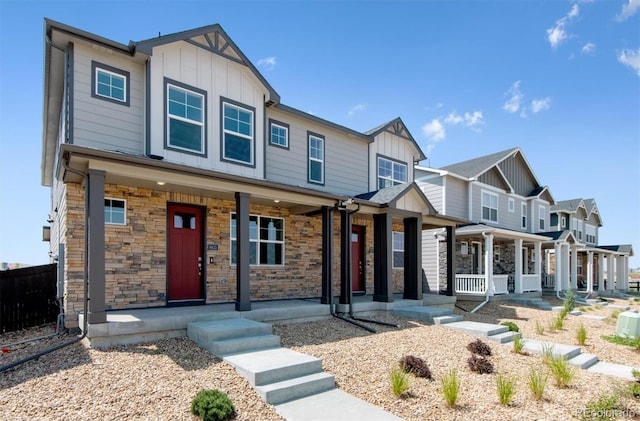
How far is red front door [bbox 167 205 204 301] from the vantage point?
28.3 ft

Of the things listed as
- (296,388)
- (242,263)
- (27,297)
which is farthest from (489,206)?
(27,297)

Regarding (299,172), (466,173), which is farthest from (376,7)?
(466,173)

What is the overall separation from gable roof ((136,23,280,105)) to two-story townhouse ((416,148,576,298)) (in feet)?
33.5

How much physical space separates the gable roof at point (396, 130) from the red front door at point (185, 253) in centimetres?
731

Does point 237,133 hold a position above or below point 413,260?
above

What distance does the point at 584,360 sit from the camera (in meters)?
7.32

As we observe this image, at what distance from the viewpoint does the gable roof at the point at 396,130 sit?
13828 millimetres

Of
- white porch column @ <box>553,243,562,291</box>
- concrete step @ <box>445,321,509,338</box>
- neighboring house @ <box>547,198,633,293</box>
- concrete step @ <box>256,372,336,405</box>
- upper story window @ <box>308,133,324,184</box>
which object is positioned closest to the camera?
concrete step @ <box>256,372,336,405</box>

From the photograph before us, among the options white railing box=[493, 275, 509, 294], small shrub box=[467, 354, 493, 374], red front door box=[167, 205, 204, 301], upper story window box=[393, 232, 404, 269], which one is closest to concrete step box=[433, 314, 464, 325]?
small shrub box=[467, 354, 493, 374]

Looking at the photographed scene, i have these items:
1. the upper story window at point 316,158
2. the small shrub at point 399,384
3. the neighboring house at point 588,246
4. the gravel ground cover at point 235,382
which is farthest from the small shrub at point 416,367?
the neighboring house at point 588,246

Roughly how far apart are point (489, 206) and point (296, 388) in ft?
57.9

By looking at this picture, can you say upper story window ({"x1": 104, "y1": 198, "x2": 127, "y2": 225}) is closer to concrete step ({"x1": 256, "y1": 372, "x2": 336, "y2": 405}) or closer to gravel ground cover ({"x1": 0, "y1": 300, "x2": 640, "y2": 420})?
gravel ground cover ({"x1": 0, "y1": 300, "x2": 640, "y2": 420})

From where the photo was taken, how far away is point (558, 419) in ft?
15.1

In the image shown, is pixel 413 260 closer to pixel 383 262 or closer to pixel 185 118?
pixel 383 262
